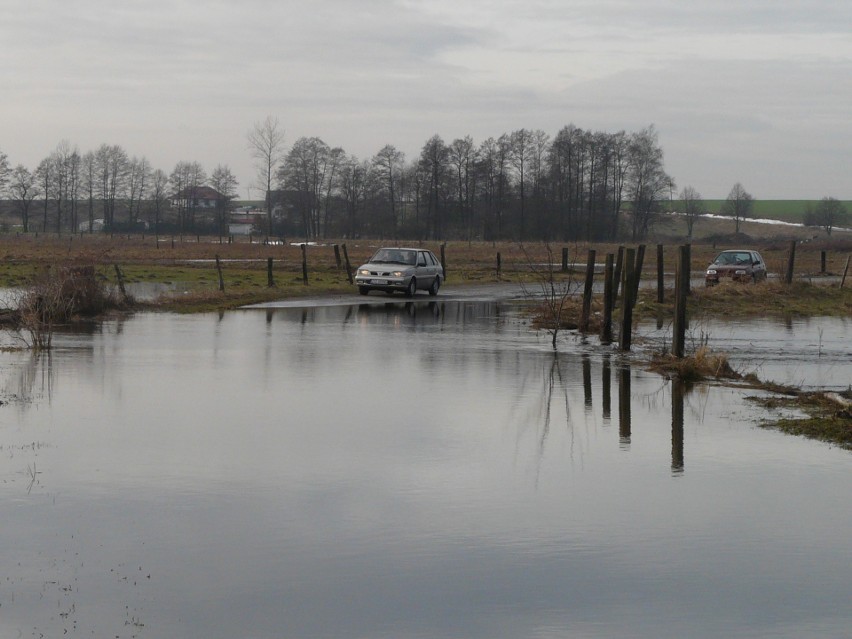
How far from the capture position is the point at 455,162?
138 metres

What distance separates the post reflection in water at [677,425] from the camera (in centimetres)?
1221

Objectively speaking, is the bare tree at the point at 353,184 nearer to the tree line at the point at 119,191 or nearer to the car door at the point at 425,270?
the tree line at the point at 119,191

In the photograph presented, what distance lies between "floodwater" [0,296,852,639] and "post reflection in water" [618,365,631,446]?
0.08 metres

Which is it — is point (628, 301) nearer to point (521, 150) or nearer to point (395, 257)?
point (395, 257)

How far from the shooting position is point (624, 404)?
16328mm

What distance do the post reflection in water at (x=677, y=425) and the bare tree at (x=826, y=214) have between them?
172223 millimetres

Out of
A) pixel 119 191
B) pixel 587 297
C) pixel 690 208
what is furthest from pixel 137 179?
pixel 587 297

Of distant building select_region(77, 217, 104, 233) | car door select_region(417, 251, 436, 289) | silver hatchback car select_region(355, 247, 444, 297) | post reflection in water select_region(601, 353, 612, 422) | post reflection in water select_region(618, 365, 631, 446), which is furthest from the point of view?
distant building select_region(77, 217, 104, 233)

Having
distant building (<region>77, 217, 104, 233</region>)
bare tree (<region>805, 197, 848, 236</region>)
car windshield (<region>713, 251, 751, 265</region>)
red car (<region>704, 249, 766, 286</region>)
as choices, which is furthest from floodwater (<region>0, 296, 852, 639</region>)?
bare tree (<region>805, 197, 848, 236</region>)

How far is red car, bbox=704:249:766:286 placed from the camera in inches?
1813

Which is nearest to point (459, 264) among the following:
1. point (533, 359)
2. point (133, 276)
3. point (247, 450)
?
point (133, 276)

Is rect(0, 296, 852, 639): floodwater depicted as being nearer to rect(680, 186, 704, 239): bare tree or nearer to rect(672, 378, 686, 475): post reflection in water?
rect(672, 378, 686, 475): post reflection in water

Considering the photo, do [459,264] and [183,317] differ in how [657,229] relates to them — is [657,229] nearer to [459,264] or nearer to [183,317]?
[459,264]

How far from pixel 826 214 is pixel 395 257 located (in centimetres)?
15483
